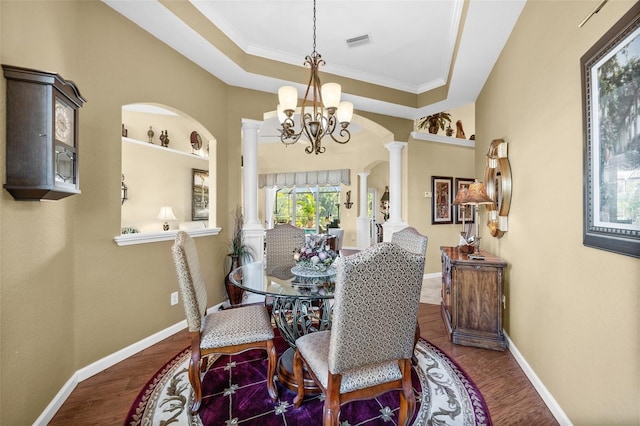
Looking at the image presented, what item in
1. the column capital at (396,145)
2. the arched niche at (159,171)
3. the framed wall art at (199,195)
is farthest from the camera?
the framed wall art at (199,195)

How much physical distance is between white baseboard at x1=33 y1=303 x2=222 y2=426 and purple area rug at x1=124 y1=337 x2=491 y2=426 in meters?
0.45

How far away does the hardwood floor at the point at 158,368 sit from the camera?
68.7 inches

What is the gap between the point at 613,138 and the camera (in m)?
1.26

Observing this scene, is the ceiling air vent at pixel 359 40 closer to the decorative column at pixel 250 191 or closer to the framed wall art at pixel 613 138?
the decorative column at pixel 250 191

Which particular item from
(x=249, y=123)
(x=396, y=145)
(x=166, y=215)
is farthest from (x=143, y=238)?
(x=396, y=145)

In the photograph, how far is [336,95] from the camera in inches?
95.6

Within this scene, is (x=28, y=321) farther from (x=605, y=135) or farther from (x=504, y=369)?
(x=504, y=369)

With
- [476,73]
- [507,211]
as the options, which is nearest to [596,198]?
[507,211]

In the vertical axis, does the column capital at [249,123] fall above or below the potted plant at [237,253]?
above

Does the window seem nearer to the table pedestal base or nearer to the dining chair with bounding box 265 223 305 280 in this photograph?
the dining chair with bounding box 265 223 305 280

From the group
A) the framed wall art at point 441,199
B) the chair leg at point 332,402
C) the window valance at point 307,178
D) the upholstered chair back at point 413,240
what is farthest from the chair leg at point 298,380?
the window valance at point 307,178

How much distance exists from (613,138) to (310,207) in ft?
26.8

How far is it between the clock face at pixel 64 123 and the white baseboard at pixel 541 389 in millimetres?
3335

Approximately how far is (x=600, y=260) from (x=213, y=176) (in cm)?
342
